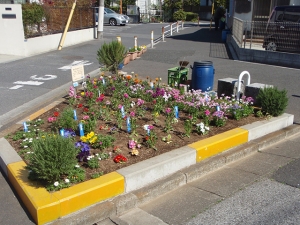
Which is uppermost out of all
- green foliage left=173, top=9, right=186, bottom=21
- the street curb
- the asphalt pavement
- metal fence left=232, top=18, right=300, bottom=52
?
green foliage left=173, top=9, right=186, bottom=21

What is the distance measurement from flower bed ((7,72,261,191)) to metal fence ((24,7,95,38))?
909 centimetres

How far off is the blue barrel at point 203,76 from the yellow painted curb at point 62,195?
4.60 m

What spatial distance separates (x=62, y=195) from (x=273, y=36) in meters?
13.0

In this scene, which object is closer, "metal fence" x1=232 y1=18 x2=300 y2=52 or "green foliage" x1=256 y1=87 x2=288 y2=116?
"green foliage" x1=256 y1=87 x2=288 y2=116

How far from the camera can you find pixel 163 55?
15766mm

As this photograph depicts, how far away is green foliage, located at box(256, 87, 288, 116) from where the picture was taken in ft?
20.9

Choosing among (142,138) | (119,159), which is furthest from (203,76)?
(119,159)

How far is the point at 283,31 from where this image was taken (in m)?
14.2

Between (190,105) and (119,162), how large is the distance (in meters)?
2.38

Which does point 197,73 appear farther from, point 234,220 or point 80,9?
point 80,9

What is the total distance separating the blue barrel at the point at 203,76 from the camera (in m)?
8.22

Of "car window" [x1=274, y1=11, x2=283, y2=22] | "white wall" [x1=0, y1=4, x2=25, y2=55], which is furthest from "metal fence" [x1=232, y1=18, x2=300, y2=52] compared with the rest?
"white wall" [x1=0, y1=4, x2=25, y2=55]

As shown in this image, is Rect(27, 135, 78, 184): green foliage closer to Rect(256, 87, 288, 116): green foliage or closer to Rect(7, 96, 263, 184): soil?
Rect(7, 96, 263, 184): soil

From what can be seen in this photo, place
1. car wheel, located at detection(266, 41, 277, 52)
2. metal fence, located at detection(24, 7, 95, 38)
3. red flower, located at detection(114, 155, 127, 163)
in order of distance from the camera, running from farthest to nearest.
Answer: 1. metal fence, located at detection(24, 7, 95, 38)
2. car wheel, located at detection(266, 41, 277, 52)
3. red flower, located at detection(114, 155, 127, 163)
